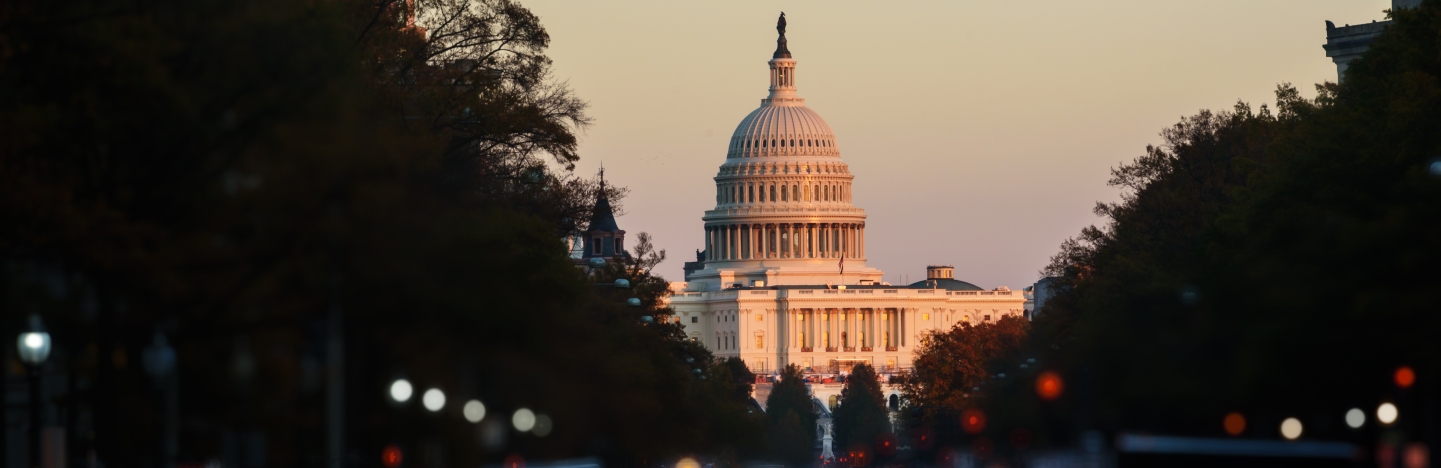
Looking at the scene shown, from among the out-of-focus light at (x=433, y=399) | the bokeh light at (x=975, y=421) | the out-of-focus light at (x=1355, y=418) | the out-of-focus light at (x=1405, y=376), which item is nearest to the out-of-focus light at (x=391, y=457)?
the out-of-focus light at (x=433, y=399)

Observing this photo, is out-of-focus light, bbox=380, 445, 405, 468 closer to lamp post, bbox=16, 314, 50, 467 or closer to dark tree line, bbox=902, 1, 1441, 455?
lamp post, bbox=16, 314, 50, 467

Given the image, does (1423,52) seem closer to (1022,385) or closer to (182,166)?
(1022,385)

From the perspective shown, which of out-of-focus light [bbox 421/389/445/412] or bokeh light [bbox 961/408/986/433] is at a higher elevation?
out-of-focus light [bbox 421/389/445/412]

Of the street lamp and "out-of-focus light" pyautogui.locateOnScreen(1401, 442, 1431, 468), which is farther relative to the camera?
"out-of-focus light" pyautogui.locateOnScreen(1401, 442, 1431, 468)

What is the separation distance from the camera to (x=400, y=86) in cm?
6116

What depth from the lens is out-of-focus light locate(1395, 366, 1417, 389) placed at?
42562mm

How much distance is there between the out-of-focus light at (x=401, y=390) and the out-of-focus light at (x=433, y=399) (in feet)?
0.61

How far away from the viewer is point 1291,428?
5409 cm

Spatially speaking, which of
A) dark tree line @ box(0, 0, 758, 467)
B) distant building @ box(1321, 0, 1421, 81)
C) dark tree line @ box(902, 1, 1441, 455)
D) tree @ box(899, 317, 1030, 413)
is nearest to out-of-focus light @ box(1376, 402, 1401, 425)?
dark tree line @ box(902, 1, 1441, 455)

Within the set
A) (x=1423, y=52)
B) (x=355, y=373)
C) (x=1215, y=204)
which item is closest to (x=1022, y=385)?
(x=1423, y=52)

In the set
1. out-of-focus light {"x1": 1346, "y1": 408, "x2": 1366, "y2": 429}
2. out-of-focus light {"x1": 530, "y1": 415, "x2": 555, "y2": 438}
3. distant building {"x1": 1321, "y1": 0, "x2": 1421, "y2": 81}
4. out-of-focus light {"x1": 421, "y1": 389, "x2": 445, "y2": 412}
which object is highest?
distant building {"x1": 1321, "y1": 0, "x2": 1421, "y2": 81}

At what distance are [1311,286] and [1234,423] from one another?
8.65 metres

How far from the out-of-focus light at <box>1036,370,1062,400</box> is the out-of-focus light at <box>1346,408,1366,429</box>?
516 centimetres

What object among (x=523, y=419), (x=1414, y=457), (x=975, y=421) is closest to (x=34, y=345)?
(x=523, y=419)
